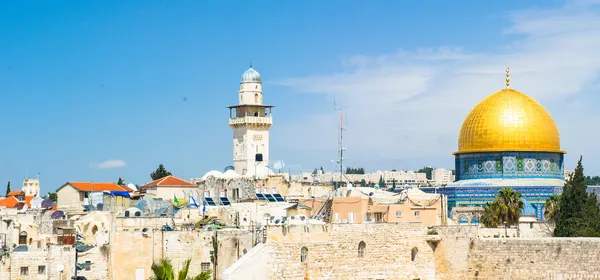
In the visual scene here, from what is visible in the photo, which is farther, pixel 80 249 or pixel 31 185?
pixel 31 185

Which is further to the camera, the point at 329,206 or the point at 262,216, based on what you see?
the point at 262,216

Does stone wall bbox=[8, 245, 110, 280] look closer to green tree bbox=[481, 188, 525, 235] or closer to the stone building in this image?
the stone building

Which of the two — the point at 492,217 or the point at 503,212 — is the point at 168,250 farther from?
the point at 503,212

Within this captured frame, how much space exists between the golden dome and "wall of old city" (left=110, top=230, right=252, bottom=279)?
955 inches

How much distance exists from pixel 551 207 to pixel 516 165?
236 inches

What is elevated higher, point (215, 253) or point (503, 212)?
point (503, 212)

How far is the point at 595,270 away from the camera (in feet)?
90.5

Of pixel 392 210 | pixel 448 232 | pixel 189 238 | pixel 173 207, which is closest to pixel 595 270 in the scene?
pixel 448 232

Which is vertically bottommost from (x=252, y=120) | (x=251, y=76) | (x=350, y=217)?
(x=350, y=217)

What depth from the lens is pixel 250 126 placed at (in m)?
56.4

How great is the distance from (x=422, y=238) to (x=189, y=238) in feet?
21.8

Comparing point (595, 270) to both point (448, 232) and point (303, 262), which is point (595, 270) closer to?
point (448, 232)

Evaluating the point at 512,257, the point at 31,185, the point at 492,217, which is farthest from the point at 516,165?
the point at 31,185

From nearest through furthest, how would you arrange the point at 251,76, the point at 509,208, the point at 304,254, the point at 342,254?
1. the point at 304,254
2. the point at 342,254
3. the point at 509,208
4. the point at 251,76
